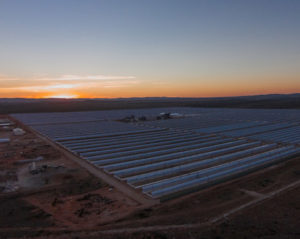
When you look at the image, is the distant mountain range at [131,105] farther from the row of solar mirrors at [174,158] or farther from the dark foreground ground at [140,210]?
the dark foreground ground at [140,210]

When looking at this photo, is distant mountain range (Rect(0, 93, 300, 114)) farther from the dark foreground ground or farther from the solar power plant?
the dark foreground ground

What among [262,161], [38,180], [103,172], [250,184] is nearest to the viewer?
[250,184]

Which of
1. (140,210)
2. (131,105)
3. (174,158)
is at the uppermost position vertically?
(131,105)

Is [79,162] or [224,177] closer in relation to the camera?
[224,177]

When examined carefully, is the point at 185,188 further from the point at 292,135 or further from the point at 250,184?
the point at 292,135

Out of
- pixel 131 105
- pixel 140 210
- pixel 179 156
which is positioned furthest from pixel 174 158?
pixel 131 105

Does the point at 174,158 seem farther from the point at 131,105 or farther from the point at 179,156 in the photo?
the point at 131,105

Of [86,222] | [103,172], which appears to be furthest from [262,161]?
[86,222]

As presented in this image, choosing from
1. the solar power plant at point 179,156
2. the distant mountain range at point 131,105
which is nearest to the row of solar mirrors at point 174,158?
the solar power plant at point 179,156
